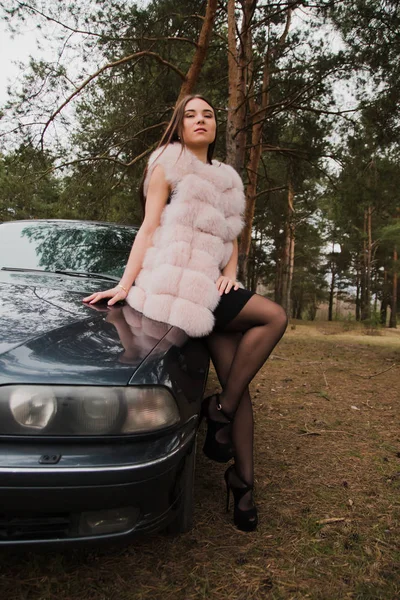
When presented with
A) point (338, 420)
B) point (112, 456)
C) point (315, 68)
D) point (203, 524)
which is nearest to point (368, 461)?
point (338, 420)

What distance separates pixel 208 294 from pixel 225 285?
0.14m

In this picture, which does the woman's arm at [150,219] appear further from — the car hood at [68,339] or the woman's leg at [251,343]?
the woman's leg at [251,343]

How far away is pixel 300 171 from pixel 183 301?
8.46 metres

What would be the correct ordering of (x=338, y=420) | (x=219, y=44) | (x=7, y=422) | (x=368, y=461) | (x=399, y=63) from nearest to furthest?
(x=7, y=422) → (x=368, y=461) → (x=338, y=420) → (x=399, y=63) → (x=219, y=44)

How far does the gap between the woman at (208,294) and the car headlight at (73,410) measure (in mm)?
561

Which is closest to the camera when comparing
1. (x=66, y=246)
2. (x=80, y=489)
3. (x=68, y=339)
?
(x=80, y=489)

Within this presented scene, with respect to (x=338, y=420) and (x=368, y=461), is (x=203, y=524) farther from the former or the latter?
(x=338, y=420)

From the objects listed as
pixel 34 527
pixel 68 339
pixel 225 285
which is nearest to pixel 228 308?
pixel 225 285

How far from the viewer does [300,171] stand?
31.1 feet

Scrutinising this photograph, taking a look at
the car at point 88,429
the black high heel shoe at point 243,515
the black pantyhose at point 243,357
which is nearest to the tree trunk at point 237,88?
the black pantyhose at point 243,357

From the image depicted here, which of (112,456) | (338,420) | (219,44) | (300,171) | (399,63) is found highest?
(219,44)

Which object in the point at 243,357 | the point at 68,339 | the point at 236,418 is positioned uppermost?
the point at 68,339

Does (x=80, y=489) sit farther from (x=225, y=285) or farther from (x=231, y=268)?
(x=231, y=268)

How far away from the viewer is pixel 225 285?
6.64 feet
